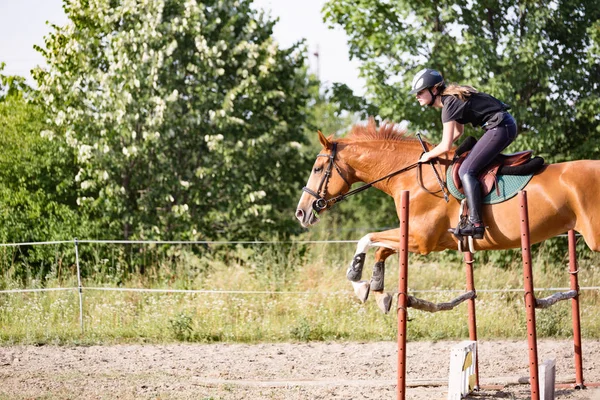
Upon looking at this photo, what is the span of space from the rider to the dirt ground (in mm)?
1831

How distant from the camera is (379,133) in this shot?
6938 mm

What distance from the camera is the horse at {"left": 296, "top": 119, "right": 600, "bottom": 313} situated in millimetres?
5910

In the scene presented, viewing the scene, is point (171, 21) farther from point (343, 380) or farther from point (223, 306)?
point (343, 380)

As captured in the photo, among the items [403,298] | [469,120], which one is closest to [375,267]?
[403,298]

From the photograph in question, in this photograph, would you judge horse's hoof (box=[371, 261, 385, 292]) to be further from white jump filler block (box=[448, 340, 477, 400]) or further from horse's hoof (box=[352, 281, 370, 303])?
white jump filler block (box=[448, 340, 477, 400])

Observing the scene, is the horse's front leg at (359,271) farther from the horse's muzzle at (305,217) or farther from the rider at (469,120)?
the rider at (469,120)

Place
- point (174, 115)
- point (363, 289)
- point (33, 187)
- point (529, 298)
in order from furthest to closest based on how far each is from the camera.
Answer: point (174, 115), point (33, 187), point (363, 289), point (529, 298)

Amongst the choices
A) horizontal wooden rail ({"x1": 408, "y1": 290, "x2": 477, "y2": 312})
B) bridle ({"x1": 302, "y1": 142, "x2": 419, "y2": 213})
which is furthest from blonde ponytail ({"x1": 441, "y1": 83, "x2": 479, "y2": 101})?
horizontal wooden rail ({"x1": 408, "y1": 290, "x2": 477, "y2": 312})

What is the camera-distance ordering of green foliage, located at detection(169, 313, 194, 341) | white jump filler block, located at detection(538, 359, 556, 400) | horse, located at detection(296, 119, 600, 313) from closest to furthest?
1. white jump filler block, located at detection(538, 359, 556, 400)
2. horse, located at detection(296, 119, 600, 313)
3. green foliage, located at detection(169, 313, 194, 341)

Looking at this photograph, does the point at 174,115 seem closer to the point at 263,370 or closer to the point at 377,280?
the point at 263,370

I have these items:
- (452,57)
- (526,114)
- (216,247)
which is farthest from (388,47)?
Result: (216,247)

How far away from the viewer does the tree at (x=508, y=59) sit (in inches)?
486

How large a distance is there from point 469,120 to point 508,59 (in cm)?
672

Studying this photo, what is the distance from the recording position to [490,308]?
33.8 ft
